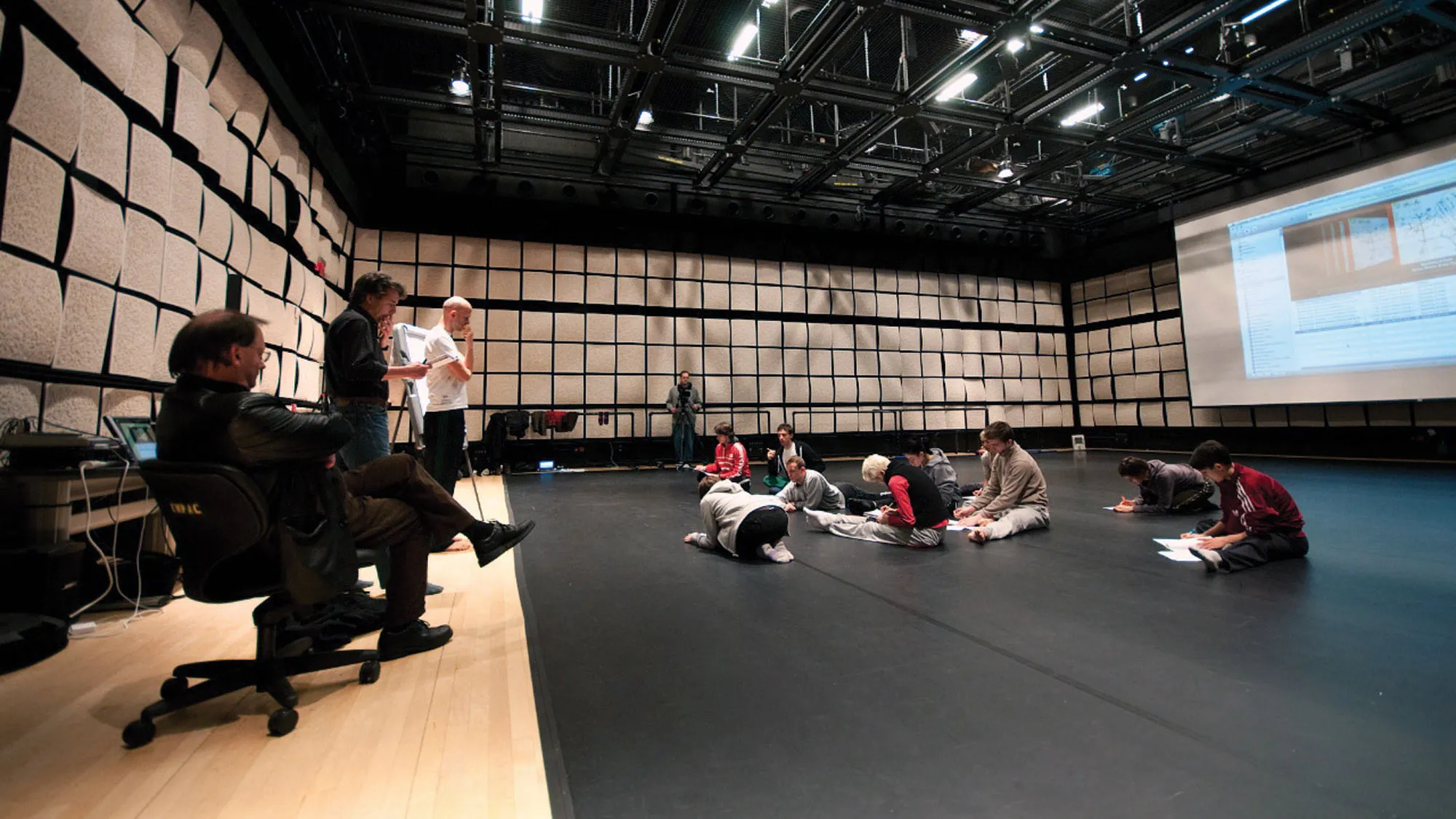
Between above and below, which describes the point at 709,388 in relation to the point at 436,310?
below

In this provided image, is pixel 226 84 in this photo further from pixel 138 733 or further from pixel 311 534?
pixel 138 733

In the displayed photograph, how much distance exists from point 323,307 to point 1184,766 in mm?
7566

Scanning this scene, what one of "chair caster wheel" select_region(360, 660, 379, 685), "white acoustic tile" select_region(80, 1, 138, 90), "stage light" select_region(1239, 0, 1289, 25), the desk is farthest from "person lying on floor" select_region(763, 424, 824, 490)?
"stage light" select_region(1239, 0, 1289, 25)

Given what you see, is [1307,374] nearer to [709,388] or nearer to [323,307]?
[709,388]

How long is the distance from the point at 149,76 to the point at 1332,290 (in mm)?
12017

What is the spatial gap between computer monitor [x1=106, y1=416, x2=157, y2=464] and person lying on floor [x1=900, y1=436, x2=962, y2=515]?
4.39 meters

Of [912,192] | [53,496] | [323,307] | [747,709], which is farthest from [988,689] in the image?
[912,192]

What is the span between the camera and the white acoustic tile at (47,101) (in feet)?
7.18

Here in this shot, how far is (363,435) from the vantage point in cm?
228

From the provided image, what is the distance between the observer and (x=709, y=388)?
962 cm

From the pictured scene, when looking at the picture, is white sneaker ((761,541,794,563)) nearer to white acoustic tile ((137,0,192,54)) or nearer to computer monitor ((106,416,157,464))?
computer monitor ((106,416,157,464))

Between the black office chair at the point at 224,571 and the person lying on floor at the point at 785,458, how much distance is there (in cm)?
412

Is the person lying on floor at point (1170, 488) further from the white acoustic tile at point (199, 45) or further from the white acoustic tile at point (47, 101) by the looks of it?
the white acoustic tile at point (199, 45)

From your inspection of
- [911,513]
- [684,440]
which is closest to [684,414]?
[684,440]
